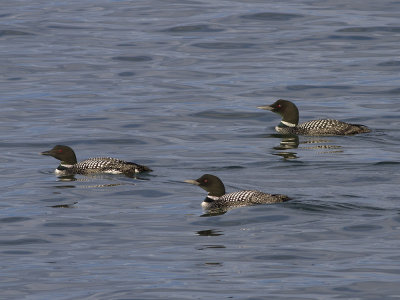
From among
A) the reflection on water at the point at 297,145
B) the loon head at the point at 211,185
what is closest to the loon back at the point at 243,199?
the loon head at the point at 211,185

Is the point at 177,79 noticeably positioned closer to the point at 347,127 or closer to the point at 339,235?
the point at 347,127

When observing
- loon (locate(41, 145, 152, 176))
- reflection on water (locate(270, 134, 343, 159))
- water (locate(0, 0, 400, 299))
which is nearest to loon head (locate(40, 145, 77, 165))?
loon (locate(41, 145, 152, 176))

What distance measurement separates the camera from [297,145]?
24281 mm

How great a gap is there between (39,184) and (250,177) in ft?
11.8

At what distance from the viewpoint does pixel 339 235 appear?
16500 millimetres

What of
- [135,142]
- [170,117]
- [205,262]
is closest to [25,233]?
[205,262]

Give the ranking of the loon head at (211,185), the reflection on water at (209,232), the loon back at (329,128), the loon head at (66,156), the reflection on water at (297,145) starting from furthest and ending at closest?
1. the loon back at (329,128)
2. the reflection on water at (297,145)
3. the loon head at (66,156)
4. the loon head at (211,185)
5. the reflection on water at (209,232)

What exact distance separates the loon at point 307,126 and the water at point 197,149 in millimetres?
281

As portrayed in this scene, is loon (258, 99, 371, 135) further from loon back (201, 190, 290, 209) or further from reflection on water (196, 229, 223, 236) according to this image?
reflection on water (196, 229, 223, 236)

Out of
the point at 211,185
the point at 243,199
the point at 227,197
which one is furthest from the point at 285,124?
the point at 243,199

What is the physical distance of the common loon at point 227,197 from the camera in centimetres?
1822

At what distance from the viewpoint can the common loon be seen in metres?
18.2

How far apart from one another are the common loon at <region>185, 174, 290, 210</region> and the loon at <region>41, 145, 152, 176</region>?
7.48ft

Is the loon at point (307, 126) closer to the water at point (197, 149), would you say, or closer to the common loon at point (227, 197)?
the water at point (197, 149)
